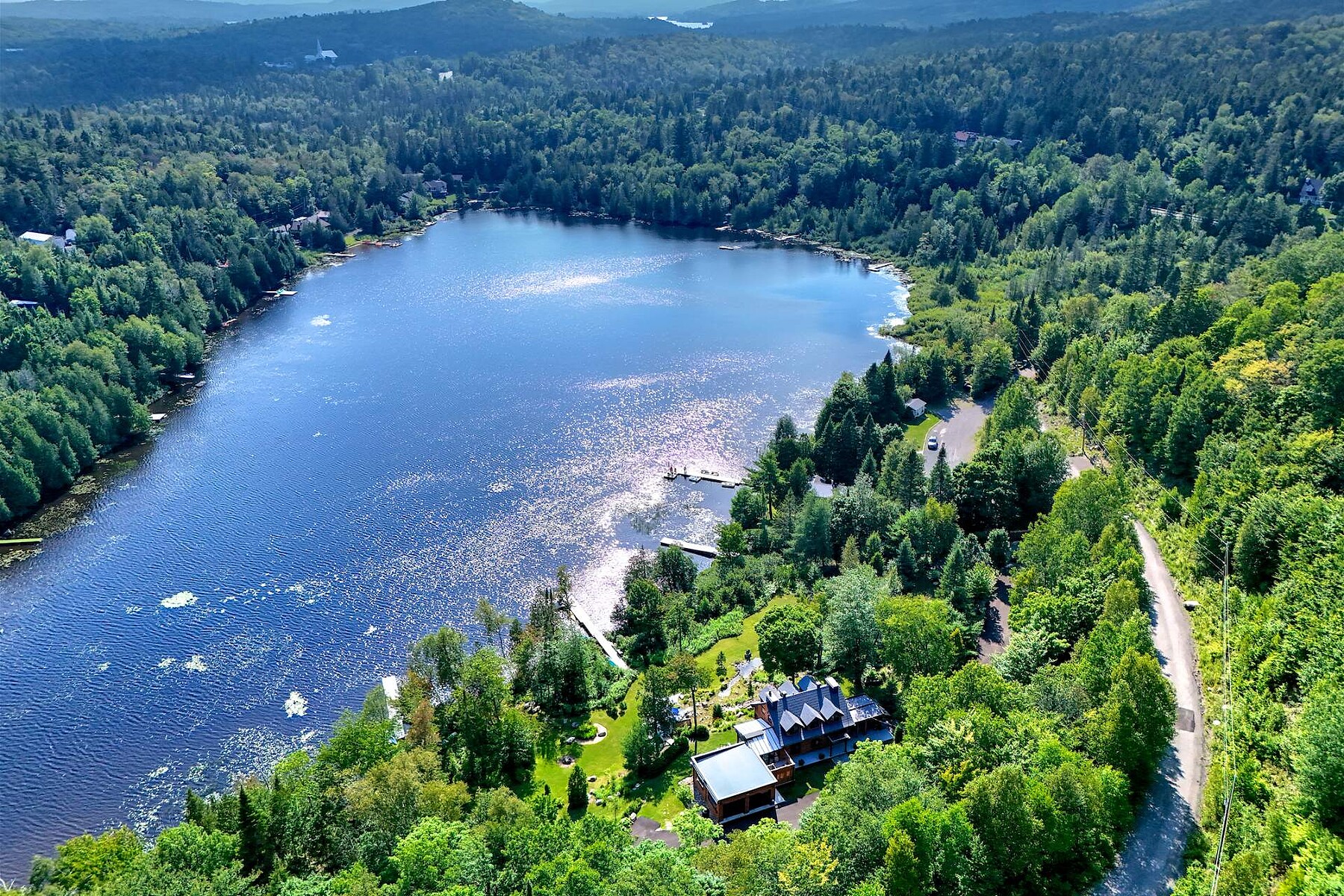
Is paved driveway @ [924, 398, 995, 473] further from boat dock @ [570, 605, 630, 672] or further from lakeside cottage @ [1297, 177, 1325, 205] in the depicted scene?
lakeside cottage @ [1297, 177, 1325, 205]

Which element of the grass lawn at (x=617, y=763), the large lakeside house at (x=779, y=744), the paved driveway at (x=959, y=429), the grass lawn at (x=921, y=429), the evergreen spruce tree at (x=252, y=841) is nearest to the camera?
the evergreen spruce tree at (x=252, y=841)

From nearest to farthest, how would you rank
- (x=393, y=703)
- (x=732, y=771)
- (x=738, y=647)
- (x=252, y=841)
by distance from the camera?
(x=252, y=841), (x=732, y=771), (x=393, y=703), (x=738, y=647)

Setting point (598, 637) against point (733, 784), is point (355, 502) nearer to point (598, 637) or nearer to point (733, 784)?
point (598, 637)

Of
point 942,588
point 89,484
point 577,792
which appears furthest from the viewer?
point 89,484

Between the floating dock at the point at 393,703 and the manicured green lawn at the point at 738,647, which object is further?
the manicured green lawn at the point at 738,647

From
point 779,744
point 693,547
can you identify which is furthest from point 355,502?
point 779,744

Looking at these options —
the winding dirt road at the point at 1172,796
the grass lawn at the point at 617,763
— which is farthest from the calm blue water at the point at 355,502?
the winding dirt road at the point at 1172,796

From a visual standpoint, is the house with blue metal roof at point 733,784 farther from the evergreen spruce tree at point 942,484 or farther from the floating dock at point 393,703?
the evergreen spruce tree at point 942,484
